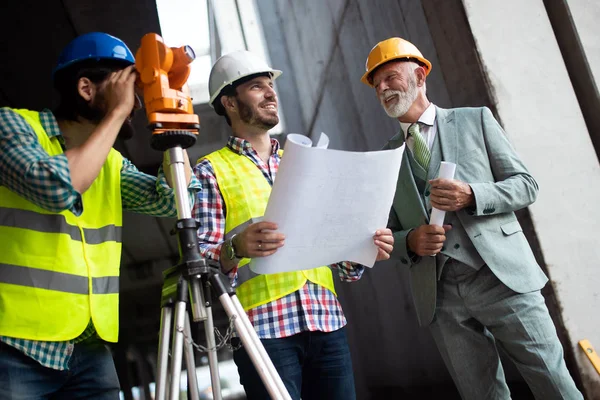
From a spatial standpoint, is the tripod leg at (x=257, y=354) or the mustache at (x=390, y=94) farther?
the mustache at (x=390, y=94)

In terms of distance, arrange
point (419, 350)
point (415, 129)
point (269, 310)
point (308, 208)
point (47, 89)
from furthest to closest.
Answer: point (47, 89) < point (419, 350) < point (415, 129) < point (269, 310) < point (308, 208)

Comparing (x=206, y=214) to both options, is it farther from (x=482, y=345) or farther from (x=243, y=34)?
(x=243, y=34)

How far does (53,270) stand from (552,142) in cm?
247

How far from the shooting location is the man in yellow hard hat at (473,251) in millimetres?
2201

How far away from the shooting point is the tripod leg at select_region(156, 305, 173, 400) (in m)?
1.44

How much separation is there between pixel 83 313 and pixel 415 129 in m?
1.56

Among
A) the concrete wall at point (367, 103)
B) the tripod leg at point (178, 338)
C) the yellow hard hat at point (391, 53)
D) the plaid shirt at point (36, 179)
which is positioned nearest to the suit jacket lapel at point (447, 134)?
the yellow hard hat at point (391, 53)

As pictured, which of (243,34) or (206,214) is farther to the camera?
(243,34)

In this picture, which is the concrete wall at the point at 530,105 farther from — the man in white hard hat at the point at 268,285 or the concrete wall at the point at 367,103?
the man in white hard hat at the point at 268,285

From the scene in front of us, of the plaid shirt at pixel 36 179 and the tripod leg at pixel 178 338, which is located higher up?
the plaid shirt at pixel 36 179

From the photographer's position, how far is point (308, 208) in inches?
71.6

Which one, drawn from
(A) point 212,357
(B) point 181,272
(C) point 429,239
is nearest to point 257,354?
(A) point 212,357

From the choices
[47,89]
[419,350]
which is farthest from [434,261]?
[47,89]

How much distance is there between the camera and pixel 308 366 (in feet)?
6.85
